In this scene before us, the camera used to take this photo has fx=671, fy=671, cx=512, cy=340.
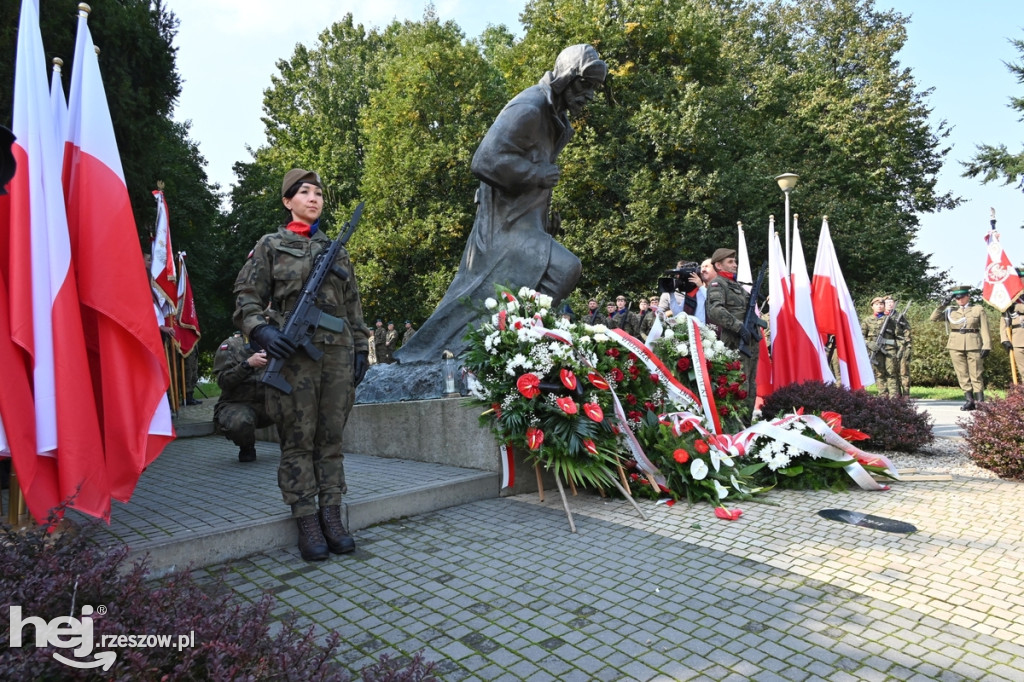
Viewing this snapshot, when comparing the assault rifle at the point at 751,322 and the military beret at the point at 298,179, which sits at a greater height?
the military beret at the point at 298,179

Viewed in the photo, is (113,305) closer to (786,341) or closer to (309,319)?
(309,319)

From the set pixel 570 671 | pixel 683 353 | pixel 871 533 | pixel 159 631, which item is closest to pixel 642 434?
pixel 683 353

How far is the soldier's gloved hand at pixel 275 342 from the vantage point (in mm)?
3781

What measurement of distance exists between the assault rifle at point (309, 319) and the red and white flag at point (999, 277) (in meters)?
11.9

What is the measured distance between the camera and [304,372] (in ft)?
13.3

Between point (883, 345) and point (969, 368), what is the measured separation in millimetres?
1579

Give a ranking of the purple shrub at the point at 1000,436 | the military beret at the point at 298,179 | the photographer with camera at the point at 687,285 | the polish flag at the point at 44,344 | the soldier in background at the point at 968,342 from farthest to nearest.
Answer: the soldier in background at the point at 968,342 < the photographer with camera at the point at 687,285 < the purple shrub at the point at 1000,436 < the military beret at the point at 298,179 < the polish flag at the point at 44,344

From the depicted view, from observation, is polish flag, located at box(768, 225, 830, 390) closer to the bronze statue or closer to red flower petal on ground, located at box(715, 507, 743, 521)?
the bronze statue

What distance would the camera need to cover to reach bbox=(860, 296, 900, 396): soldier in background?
1420cm

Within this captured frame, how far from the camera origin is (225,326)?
25484 mm

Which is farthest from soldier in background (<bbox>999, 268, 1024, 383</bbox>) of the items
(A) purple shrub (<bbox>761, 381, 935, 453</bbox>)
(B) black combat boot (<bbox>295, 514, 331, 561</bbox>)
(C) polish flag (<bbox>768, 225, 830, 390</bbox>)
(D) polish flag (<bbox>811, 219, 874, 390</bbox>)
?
(B) black combat boot (<bbox>295, 514, 331, 561</bbox>)

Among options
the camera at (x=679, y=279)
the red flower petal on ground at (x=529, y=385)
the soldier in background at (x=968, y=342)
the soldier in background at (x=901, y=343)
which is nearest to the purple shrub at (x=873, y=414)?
the camera at (x=679, y=279)

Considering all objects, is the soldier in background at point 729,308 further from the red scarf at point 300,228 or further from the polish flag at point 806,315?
the red scarf at point 300,228

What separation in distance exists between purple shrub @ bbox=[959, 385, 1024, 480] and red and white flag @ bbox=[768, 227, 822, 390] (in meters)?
3.32
